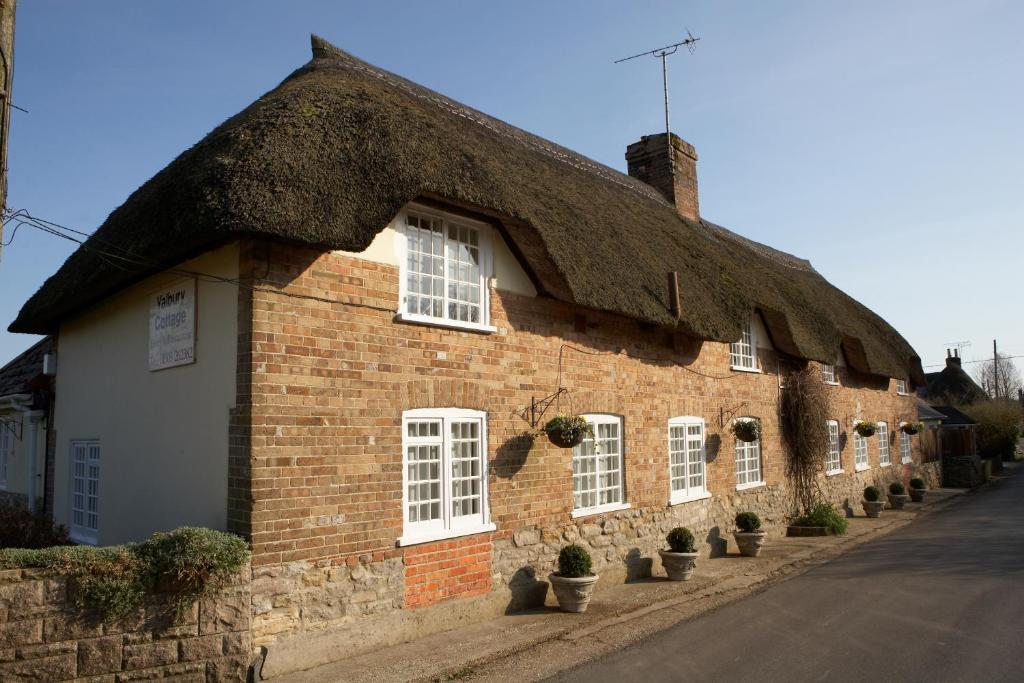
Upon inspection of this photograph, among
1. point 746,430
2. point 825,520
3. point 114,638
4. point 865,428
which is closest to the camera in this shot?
point 114,638

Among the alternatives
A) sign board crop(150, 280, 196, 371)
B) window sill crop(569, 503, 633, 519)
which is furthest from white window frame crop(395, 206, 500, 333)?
window sill crop(569, 503, 633, 519)

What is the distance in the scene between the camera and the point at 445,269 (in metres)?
8.57

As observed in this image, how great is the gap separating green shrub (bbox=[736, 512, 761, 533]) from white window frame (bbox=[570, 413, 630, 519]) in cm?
321

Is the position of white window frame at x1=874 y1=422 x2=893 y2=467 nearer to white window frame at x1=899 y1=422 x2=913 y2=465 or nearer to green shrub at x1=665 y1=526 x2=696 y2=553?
white window frame at x1=899 y1=422 x2=913 y2=465

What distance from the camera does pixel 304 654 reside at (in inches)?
259

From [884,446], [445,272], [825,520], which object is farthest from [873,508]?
[445,272]

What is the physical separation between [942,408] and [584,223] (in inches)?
1439

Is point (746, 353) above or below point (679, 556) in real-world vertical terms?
→ above

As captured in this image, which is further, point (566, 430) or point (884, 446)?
point (884, 446)

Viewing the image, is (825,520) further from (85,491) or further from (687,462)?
(85,491)

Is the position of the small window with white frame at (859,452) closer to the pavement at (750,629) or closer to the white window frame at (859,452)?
the white window frame at (859,452)

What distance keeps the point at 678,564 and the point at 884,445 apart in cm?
1519

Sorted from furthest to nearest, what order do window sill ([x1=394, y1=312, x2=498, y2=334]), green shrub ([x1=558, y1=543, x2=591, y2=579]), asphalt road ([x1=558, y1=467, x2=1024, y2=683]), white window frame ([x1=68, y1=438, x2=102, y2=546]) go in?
white window frame ([x1=68, y1=438, x2=102, y2=546]) → green shrub ([x1=558, y1=543, x2=591, y2=579]) → window sill ([x1=394, y1=312, x2=498, y2=334]) → asphalt road ([x1=558, y1=467, x2=1024, y2=683])

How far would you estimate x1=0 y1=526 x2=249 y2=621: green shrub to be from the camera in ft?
18.3
